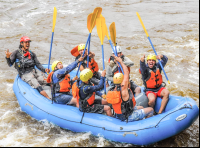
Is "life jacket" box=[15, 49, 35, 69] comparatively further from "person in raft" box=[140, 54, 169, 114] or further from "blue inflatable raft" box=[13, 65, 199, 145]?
"person in raft" box=[140, 54, 169, 114]

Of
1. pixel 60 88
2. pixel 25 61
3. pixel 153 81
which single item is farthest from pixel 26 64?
pixel 153 81

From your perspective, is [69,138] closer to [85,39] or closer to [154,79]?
[154,79]

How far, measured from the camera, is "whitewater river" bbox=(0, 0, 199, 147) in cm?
440

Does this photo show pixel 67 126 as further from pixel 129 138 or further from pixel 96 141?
pixel 129 138

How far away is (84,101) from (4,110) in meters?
2.25

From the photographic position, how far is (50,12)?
12.8 meters

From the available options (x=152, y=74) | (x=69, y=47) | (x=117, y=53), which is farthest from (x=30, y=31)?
(x=152, y=74)

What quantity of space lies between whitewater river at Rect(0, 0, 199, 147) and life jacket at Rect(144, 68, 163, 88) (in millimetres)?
989

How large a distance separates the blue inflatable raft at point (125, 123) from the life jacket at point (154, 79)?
0.29 metres

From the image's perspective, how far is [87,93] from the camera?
4.05 meters

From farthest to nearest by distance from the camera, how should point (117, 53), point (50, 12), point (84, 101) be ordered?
1. point (50, 12)
2. point (117, 53)
3. point (84, 101)

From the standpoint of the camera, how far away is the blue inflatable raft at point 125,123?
3.75 meters

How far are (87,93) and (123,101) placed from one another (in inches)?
25.7

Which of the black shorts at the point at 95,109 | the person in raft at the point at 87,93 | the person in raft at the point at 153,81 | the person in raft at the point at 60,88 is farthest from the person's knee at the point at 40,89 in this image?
the person in raft at the point at 153,81
